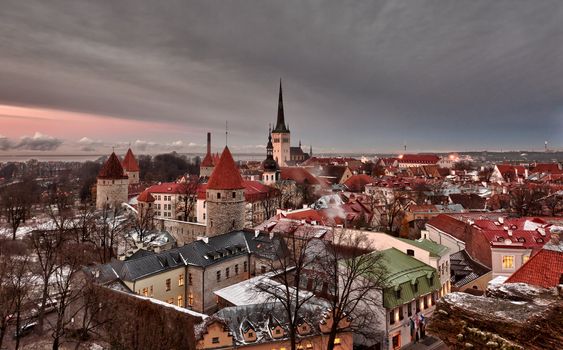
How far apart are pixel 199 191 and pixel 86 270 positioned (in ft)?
87.9

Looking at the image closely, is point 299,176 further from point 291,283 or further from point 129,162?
point 291,283

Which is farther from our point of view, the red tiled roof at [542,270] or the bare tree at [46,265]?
the bare tree at [46,265]

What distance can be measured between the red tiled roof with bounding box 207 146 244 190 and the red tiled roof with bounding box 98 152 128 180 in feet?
71.0

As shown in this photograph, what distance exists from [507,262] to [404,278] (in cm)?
757

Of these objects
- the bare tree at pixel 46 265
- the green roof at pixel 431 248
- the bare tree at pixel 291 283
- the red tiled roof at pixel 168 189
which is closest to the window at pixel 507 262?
the green roof at pixel 431 248

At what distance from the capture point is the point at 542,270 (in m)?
12.2

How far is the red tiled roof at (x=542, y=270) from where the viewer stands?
11792mm

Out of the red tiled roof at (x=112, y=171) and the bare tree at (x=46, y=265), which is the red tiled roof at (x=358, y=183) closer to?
the red tiled roof at (x=112, y=171)

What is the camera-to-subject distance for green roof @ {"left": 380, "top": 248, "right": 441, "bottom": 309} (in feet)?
59.6

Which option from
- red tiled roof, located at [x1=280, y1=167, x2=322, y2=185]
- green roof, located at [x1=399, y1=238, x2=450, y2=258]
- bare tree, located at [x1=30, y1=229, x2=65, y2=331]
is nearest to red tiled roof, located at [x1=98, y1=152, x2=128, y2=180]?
bare tree, located at [x1=30, y1=229, x2=65, y2=331]

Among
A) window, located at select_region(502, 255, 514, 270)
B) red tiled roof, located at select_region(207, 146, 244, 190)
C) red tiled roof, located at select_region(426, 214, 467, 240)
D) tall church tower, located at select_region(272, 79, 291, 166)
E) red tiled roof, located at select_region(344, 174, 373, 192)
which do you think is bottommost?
window, located at select_region(502, 255, 514, 270)

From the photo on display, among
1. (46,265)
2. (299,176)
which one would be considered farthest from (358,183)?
(46,265)

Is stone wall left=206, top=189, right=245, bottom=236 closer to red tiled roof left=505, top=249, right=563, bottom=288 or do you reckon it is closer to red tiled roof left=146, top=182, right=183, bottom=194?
red tiled roof left=146, top=182, right=183, bottom=194

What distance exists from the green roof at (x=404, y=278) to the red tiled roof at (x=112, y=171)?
38.3 metres
